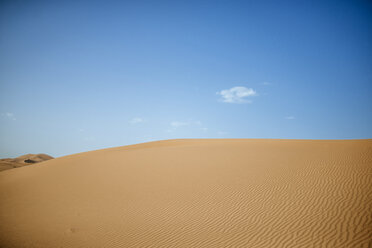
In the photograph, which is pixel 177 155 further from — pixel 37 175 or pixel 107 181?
pixel 37 175

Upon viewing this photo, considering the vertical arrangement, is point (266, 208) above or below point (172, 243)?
above

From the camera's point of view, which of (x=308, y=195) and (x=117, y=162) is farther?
(x=117, y=162)

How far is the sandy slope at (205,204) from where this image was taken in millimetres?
7652

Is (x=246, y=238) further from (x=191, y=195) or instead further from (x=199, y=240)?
(x=191, y=195)

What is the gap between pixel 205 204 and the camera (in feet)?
34.6

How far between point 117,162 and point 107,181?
4661 millimetres

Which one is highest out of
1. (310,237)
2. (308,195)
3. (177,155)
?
(177,155)

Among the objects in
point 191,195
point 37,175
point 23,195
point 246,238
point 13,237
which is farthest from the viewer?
point 37,175

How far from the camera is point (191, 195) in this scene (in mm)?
11773

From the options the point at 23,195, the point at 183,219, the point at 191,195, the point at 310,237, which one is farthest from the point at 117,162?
the point at 310,237

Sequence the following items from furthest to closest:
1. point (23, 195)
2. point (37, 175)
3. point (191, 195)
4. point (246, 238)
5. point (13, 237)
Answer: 1. point (37, 175)
2. point (23, 195)
3. point (191, 195)
4. point (13, 237)
5. point (246, 238)

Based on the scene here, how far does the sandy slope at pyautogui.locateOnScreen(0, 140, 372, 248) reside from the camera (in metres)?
7.65

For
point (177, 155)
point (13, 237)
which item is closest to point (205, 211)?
point (13, 237)

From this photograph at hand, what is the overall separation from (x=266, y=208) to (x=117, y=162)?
591 inches
